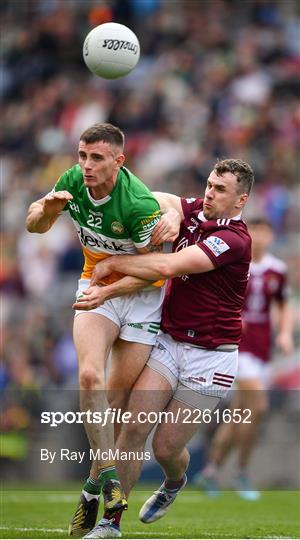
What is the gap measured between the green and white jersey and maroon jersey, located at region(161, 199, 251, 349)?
1.33ft

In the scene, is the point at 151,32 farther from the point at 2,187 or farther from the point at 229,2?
the point at 2,187

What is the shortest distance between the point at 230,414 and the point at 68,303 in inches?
124

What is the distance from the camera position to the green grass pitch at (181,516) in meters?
8.25

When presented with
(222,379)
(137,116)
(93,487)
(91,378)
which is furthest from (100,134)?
(137,116)

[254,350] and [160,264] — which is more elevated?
[160,264]

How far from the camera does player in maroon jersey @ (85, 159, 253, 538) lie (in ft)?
26.3

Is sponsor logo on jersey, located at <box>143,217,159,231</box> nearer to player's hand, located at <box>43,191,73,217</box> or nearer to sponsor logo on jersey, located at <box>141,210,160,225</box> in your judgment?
sponsor logo on jersey, located at <box>141,210,160,225</box>

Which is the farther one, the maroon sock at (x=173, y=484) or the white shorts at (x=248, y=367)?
the white shorts at (x=248, y=367)

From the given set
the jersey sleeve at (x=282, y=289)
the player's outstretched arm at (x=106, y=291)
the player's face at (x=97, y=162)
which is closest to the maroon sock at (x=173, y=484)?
the player's outstretched arm at (x=106, y=291)

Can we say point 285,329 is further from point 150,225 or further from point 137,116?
point 137,116

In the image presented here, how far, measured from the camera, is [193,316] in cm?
830

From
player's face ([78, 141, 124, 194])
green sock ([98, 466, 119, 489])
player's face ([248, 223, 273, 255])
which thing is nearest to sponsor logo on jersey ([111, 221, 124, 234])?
player's face ([78, 141, 124, 194])

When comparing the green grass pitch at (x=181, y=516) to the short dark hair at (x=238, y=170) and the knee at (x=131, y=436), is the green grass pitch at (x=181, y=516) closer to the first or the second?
the knee at (x=131, y=436)

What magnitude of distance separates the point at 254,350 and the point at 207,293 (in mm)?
4616
